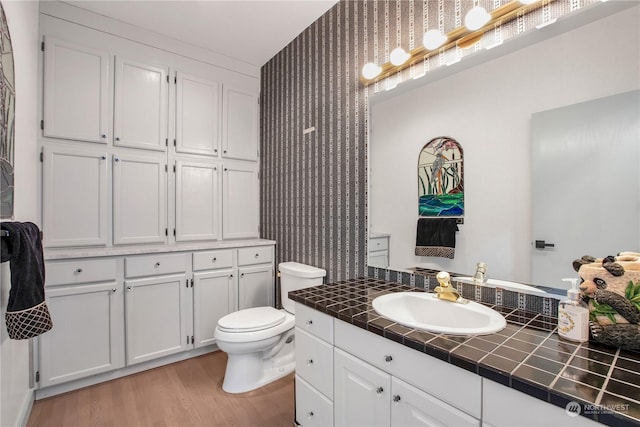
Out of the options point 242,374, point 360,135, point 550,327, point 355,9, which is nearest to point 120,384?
point 242,374

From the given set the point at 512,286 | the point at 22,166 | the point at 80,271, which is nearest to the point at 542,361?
the point at 512,286

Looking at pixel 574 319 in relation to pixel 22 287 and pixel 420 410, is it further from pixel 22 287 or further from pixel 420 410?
pixel 22 287

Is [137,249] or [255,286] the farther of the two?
[255,286]

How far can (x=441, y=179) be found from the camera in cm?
146

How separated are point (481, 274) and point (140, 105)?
254 cm

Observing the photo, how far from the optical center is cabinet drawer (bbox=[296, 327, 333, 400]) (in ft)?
4.34

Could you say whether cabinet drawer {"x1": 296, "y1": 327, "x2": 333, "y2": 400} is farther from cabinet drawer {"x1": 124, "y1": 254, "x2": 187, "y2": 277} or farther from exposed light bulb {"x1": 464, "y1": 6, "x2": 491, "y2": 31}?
exposed light bulb {"x1": 464, "y1": 6, "x2": 491, "y2": 31}

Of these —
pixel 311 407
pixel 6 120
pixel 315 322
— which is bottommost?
pixel 311 407

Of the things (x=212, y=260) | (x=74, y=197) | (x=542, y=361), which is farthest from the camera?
(x=212, y=260)

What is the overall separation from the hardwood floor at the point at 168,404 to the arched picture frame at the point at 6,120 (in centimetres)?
124

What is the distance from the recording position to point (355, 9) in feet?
6.33

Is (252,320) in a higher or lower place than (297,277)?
lower

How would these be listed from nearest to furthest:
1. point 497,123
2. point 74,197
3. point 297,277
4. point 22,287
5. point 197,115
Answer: point 22,287 → point 497,123 → point 74,197 → point 297,277 → point 197,115

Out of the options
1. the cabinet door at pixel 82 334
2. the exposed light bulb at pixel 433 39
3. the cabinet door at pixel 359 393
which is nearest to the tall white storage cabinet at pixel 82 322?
the cabinet door at pixel 82 334
